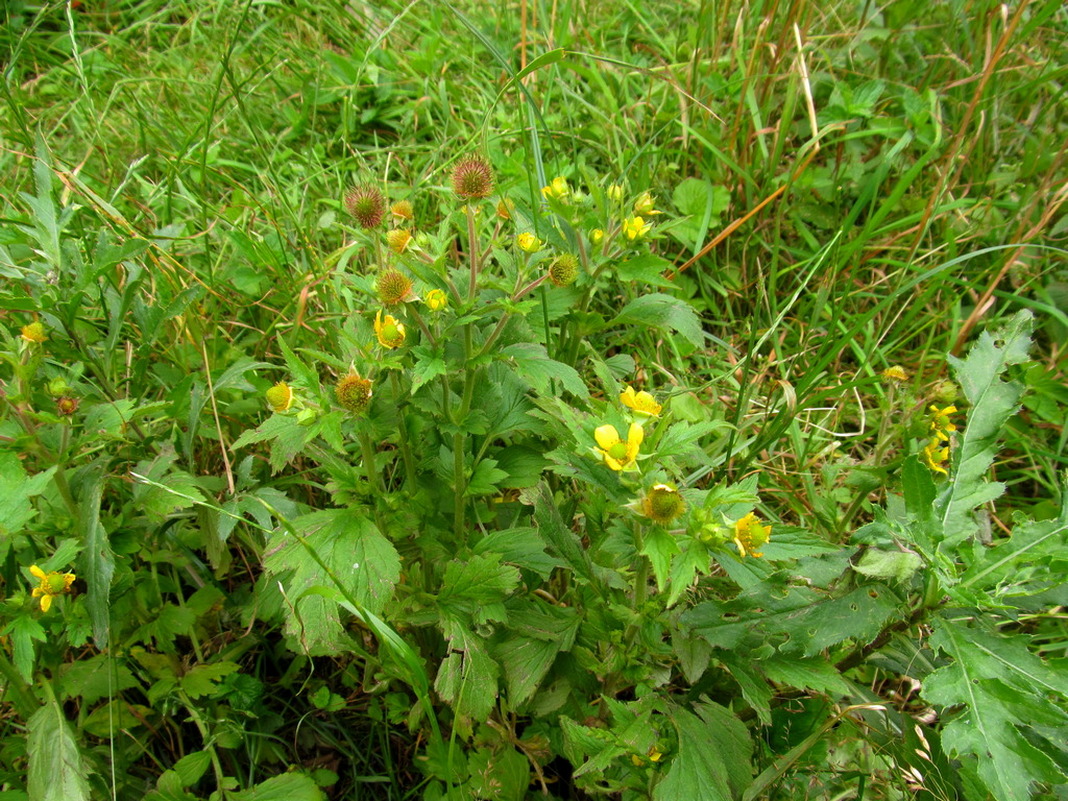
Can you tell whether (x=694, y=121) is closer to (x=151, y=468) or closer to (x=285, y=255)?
(x=285, y=255)

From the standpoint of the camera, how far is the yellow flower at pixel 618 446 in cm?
124

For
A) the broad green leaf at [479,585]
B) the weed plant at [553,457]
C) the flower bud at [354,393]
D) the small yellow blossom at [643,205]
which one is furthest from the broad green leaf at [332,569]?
the small yellow blossom at [643,205]

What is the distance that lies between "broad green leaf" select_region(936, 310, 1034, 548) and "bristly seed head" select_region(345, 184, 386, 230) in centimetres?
125

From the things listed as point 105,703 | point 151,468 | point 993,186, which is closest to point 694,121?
point 993,186

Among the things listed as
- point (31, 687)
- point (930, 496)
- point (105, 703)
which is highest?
point (31, 687)

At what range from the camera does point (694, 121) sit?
2906mm

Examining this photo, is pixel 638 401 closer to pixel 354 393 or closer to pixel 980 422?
pixel 354 393

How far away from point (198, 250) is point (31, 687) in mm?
1473

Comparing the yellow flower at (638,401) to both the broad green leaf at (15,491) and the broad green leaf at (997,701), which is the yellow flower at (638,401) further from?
the broad green leaf at (15,491)

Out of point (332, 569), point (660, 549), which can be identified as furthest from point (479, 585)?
point (660, 549)

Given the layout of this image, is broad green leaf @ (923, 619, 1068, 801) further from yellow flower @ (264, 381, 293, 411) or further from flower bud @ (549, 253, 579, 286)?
yellow flower @ (264, 381, 293, 411)

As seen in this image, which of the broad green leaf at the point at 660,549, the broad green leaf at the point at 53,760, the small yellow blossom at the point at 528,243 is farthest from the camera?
the broad green leaf at the point at 53,760

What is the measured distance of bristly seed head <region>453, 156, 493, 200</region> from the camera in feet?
4.72

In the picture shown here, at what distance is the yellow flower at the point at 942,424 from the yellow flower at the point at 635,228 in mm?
883
